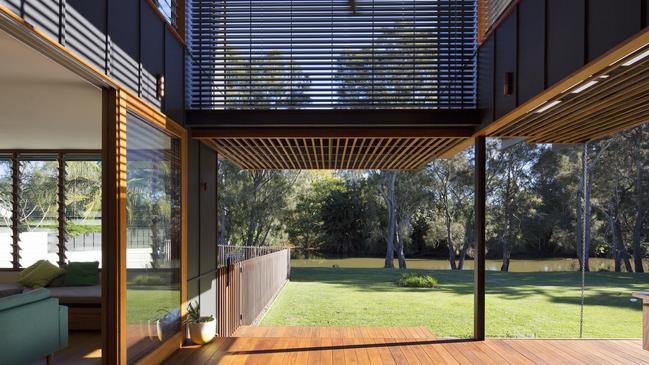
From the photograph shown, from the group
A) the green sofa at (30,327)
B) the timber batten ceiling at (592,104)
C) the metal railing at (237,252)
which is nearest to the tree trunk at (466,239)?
the metal railing at (237,252)

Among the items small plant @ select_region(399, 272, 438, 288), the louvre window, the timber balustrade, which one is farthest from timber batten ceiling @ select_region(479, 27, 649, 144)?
small plant @ select_region(399, 272, 438, 288)

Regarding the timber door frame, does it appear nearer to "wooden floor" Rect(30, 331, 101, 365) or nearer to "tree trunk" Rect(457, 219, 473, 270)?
"wooden floor" Rect(30, 331, 101, 365)

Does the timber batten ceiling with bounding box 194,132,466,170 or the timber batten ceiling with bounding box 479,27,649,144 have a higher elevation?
the timber batten ceiling with bounding box 479,27,649,144

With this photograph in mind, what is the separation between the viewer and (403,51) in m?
5.83

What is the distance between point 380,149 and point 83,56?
491 cm

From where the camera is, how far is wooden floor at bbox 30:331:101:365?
16.2ft

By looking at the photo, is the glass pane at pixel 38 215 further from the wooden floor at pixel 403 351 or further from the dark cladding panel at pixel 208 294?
the wooden floor at pixel 403 351

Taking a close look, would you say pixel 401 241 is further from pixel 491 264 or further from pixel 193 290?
pixel 193 290

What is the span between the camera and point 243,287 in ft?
26.6

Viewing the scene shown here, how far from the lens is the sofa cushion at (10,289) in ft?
21.2

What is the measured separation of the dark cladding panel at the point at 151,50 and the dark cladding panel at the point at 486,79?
3453 millimetres

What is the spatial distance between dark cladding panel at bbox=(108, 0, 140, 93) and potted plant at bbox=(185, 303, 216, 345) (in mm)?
2768

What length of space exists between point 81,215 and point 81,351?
10.8ft

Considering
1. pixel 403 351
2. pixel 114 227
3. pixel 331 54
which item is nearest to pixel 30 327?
pixel 114 227
